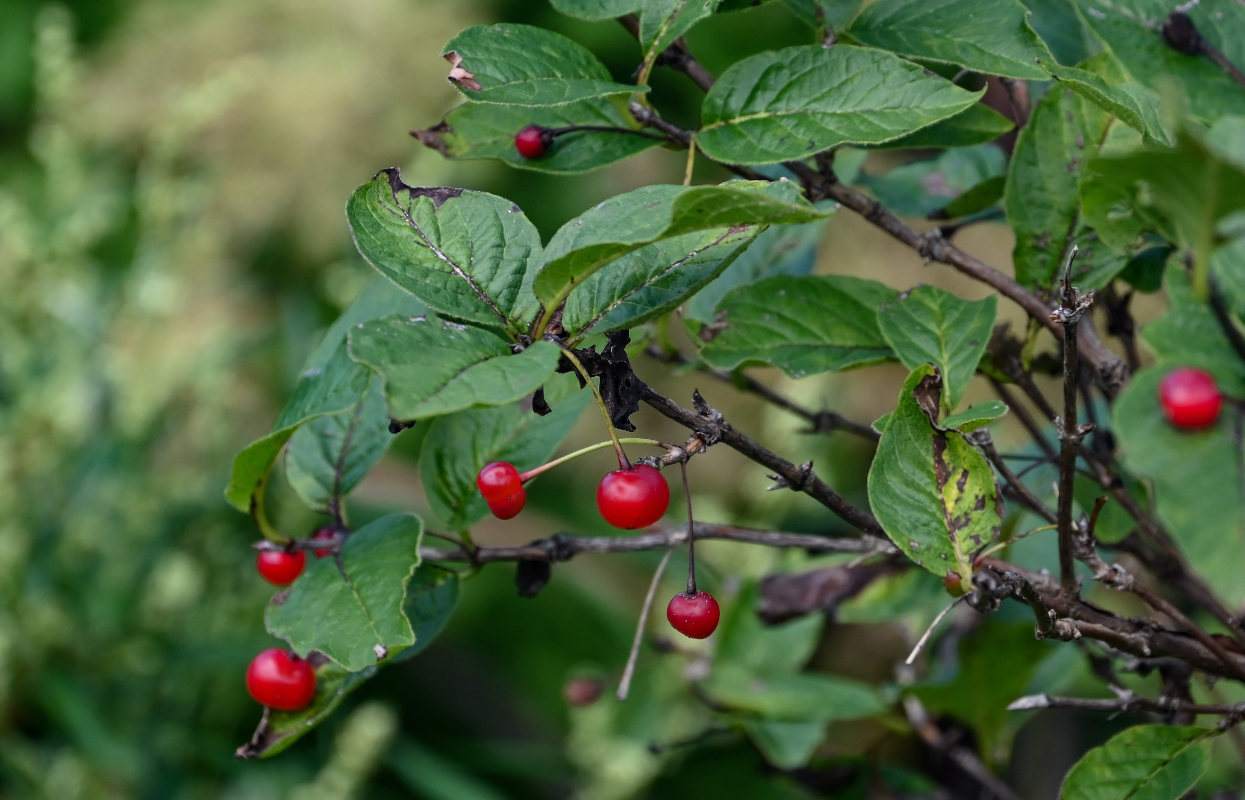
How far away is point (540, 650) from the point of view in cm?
155

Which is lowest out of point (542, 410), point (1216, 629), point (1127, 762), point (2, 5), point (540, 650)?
point (540, 650)

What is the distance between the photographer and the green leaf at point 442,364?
26cm

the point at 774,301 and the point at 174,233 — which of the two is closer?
the point at 774,301

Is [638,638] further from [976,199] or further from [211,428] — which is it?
[211,428]

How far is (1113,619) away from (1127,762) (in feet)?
0.18

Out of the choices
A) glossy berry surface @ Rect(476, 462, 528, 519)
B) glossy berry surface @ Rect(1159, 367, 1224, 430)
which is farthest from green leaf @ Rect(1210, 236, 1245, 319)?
glossy berry surface @ Rect(476, 462, 528, 519)

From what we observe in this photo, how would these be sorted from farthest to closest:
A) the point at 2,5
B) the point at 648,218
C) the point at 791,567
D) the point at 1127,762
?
the point at 2,5
the point at 791,567
the point at 1127,762
the point at 648,218

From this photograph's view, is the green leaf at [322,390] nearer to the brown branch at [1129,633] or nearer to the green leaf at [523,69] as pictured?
the green leaf at [523,69]

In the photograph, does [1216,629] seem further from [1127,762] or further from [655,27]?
[655,27]

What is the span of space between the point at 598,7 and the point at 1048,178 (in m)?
0.19

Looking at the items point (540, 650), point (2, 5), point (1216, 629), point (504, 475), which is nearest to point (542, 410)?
point (504, 475)

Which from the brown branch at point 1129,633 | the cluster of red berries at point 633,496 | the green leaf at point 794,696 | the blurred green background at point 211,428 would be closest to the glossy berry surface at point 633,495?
the cluster of red berries at point 633,496

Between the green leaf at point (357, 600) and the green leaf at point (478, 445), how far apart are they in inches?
1.8

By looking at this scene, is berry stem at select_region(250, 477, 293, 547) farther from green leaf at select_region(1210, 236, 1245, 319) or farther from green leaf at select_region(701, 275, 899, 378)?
green leaf at select_region(1210, 236, 1245, 319)
